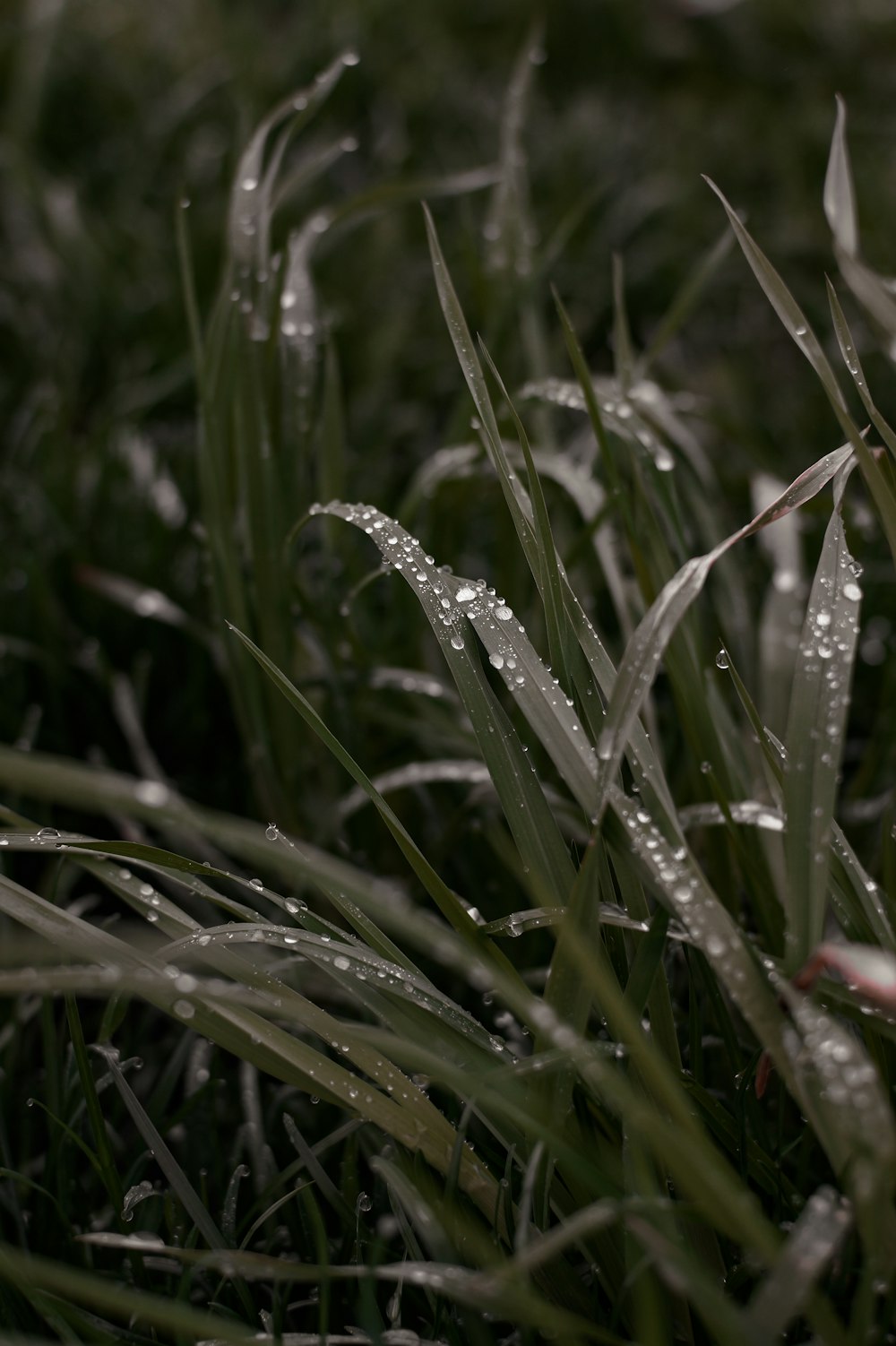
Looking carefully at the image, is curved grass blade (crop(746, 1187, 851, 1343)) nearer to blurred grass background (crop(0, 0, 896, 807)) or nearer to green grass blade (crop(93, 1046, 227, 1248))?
green grass blade (crop(93, 1046, 227, 1248))

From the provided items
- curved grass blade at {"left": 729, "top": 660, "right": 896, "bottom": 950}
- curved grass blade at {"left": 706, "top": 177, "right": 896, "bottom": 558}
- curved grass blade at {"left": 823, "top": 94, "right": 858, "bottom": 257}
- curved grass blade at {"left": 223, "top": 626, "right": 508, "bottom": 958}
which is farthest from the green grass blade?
curved grass blade at {"left": 823, "top": 94, "right": 858, "bottom": 257}

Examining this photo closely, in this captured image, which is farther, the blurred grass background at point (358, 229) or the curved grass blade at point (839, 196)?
the blurred grass background at point (358, 229)

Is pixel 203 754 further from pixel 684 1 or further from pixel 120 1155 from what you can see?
pixel 684 1

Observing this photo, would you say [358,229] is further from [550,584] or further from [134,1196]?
[134,1196]

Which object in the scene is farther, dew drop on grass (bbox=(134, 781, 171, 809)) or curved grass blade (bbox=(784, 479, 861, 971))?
curved grass blade (bbox=(784, 479, 861, 971))

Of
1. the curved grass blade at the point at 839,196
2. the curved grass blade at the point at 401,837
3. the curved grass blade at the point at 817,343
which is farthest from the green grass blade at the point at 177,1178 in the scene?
the curved grass blade at the point at 839,196

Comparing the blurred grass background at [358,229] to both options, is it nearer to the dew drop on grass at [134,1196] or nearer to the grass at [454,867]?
the grass at [454,867]

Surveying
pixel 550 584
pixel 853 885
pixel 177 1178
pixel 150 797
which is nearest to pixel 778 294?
pixel 550 584

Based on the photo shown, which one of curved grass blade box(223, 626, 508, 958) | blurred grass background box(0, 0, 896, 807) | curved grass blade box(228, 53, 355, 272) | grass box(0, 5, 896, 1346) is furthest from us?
blurred grass background box(0, 0, 896, 807)

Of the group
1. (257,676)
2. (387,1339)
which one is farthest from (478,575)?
(387,1339)
